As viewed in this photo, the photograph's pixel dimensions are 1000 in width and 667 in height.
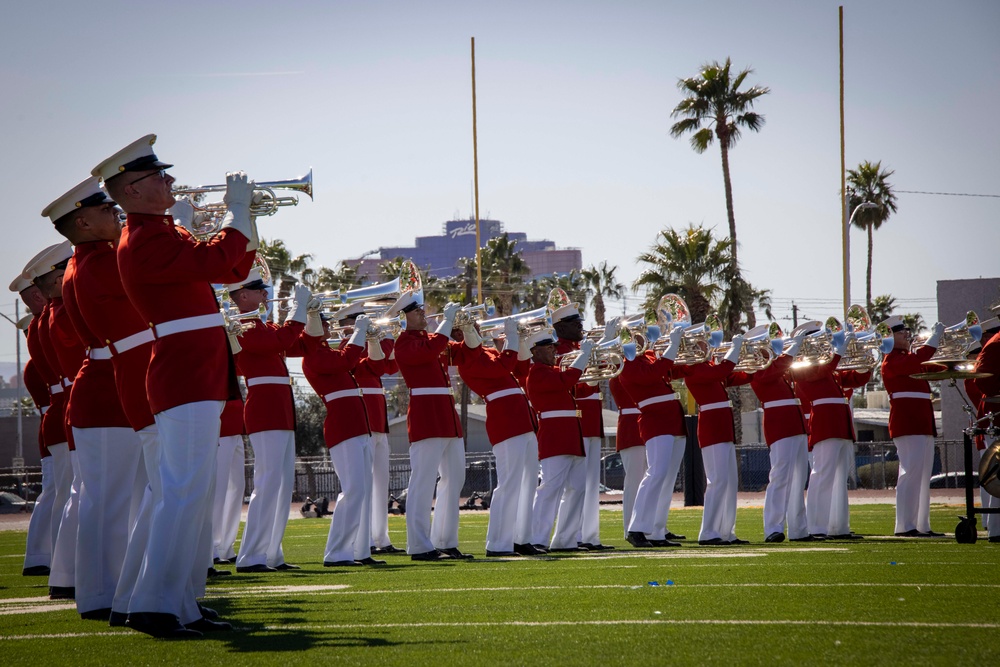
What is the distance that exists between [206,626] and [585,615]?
192cm

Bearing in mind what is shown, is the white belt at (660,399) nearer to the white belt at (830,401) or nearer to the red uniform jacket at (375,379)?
the white belt at (830,401)

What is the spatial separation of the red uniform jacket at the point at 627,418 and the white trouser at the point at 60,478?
19.7ft

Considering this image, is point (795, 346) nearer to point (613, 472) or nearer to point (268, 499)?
point (268, 499)

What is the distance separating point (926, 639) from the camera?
16.5ft

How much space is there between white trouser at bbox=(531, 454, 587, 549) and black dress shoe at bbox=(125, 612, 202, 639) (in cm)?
652

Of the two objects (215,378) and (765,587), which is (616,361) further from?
(215,378)

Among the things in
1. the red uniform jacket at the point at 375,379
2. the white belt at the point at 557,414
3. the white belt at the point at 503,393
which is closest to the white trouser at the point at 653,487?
the white belt at the point at 557,414

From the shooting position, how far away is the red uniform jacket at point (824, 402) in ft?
42.5

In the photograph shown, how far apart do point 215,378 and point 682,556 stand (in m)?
5.42

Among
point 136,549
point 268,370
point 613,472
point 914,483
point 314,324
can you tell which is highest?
point 314,324

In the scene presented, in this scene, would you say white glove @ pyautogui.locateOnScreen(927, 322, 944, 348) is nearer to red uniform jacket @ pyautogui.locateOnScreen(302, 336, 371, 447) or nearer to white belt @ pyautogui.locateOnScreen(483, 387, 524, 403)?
white belt @ pyautogui.locateOnScreen(483, 387, 524, 403)

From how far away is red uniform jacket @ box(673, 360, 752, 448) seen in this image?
12586 mm

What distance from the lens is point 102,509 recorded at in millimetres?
6727

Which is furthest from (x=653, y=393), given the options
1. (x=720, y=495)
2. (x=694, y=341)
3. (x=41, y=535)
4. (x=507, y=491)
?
(x=41, y=535)
